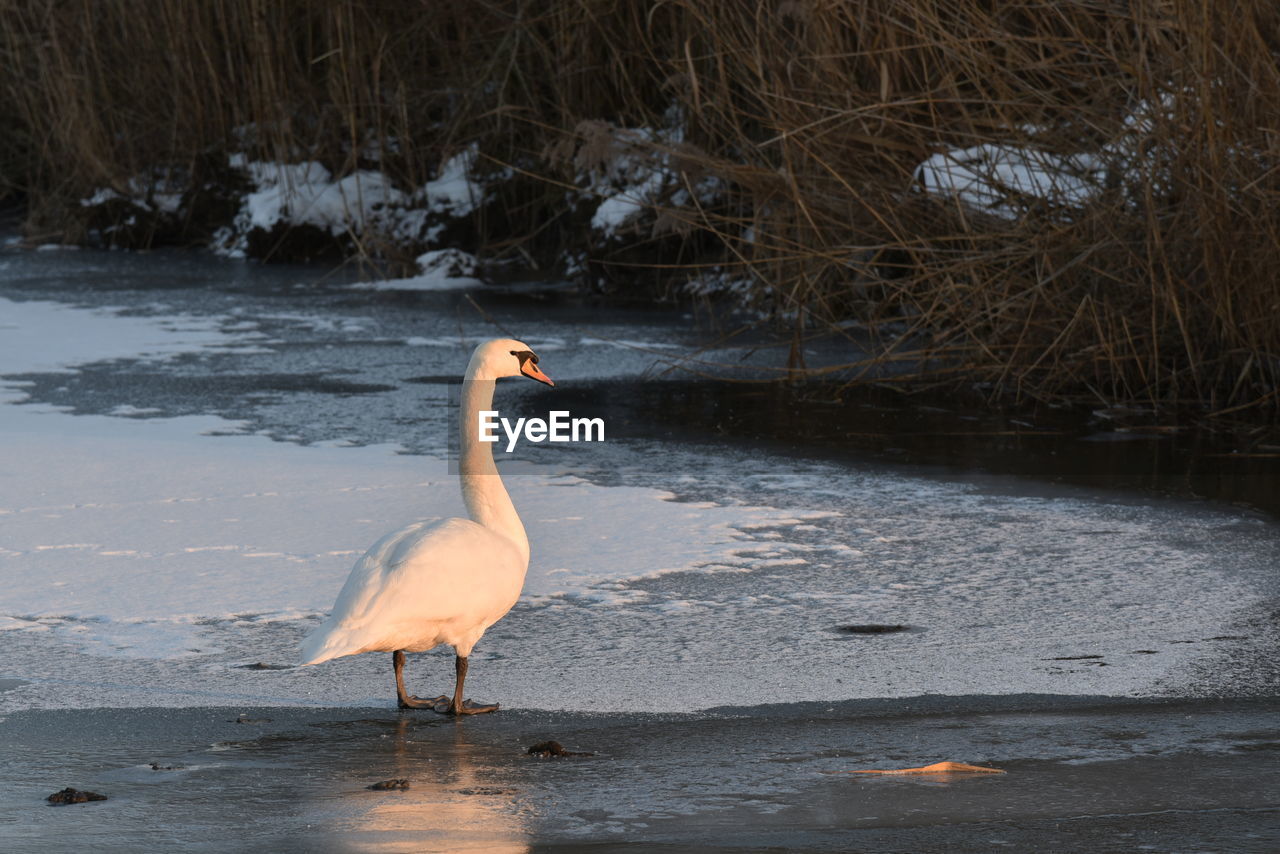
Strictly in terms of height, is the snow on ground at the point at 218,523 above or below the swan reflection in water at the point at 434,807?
above

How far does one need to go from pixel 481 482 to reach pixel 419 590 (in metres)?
0.53

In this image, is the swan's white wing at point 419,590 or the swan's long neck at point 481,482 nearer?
the swan's white wing at point 419,590

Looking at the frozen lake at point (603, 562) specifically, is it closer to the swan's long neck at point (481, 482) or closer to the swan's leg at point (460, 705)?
the swan's leg at point (460, 705)

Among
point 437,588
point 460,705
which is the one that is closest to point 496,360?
point 437,588

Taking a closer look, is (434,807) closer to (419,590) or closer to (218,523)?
(419,590)

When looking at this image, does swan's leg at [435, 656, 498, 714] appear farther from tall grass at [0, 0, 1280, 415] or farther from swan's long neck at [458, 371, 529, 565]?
tall grass at [0, 0, 1280, 415]

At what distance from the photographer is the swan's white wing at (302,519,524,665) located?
12.2 ft

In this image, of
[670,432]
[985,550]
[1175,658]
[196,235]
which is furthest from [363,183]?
[1175,658]

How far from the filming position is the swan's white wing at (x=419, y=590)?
3.71 meters

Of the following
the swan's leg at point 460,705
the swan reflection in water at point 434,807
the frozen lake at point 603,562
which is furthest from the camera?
the frozen lake at point 603,562

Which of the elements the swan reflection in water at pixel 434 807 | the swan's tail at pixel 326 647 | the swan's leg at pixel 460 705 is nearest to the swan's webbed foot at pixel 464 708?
the swan's leg at pixel 460 705

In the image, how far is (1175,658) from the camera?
14.3 ft

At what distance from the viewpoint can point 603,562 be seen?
533cm

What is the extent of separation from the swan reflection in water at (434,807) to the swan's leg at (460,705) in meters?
0.16
